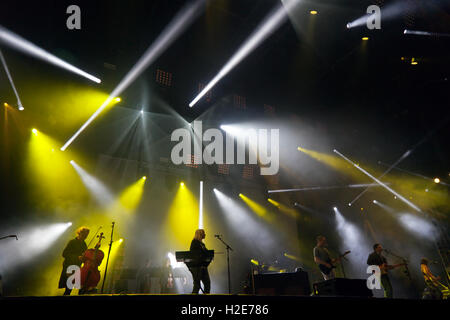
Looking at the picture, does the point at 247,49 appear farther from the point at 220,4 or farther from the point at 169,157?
the point at 169,157

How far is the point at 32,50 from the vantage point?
793cm

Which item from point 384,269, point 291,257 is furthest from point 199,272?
point 291,257

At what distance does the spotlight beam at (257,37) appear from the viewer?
8.90 m

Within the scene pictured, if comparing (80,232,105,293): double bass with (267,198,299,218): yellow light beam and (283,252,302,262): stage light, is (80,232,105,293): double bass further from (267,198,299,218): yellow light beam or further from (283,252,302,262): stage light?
(267,198,299,218): yellow light beam

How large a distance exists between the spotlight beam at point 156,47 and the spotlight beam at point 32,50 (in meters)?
0.89

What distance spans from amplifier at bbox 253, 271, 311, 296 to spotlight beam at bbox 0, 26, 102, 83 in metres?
8.72

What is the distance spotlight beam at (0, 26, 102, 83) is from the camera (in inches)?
284

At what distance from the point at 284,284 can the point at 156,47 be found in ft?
31.6

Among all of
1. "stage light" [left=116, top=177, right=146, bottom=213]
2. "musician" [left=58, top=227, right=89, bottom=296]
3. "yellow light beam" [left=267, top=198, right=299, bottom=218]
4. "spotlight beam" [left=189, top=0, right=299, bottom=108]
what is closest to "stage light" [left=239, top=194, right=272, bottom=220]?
"yellow light beam" [left=267, top=198, right=299, bottom=218]

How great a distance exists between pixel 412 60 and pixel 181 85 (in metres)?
9.19

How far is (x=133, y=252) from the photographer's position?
941 cm

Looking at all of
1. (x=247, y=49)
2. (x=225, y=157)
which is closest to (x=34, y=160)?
(x=225, y=157)
